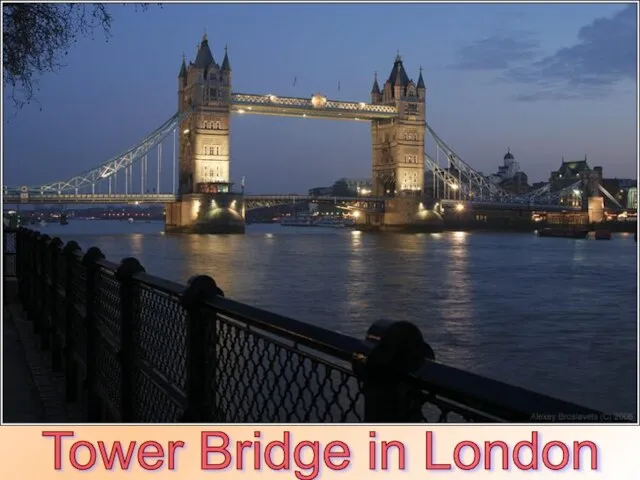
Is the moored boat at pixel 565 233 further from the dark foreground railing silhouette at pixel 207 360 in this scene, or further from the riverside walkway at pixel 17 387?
the riverside walkway at pixel 17 387

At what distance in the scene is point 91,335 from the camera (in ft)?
13.5

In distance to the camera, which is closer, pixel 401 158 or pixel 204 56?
pixel 204 56

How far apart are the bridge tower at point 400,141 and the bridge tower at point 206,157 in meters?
14.8

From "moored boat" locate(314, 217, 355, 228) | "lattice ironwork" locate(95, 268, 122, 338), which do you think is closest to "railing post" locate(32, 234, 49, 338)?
"lattice ironwork" locate(95, 268, 122, 338)

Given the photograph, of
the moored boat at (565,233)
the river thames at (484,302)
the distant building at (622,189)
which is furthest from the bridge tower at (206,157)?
the distant building at (622,189)

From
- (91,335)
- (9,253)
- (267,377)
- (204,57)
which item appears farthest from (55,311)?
(204,57)

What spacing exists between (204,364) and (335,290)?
Result: 15935mm

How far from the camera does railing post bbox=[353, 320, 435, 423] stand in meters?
1.24

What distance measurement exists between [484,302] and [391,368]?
610 inches

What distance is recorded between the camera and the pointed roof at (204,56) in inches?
2311

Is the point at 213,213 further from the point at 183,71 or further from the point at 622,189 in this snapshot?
the point at 622,189

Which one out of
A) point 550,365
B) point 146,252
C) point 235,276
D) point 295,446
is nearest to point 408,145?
point 146,252

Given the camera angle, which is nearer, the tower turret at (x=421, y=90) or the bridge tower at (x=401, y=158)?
the bridge tower at (x=401, y=158)

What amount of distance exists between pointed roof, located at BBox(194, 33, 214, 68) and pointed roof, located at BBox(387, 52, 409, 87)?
16.6 meters
